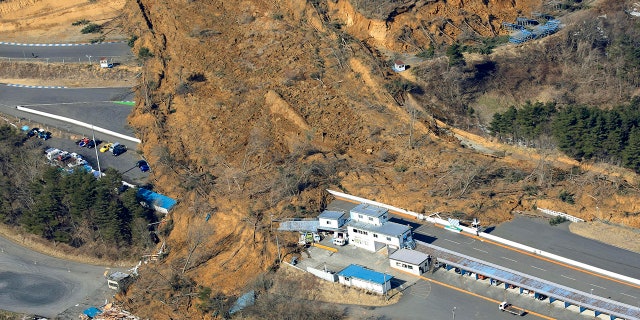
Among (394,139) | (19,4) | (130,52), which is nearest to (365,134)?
(394,139)

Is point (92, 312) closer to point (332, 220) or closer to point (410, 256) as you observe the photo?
point (332, 220)

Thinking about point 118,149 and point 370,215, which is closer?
point 370,215

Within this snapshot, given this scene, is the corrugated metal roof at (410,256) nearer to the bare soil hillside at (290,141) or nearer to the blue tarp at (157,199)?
the bare soil hillside at (290,141)

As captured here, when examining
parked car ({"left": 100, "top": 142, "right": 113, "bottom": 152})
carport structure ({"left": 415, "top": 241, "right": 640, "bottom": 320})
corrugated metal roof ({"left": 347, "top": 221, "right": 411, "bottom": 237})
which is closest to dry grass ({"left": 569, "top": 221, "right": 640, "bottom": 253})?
carport structure ({"left": 415, "top": 241, "right": 640, "bottom": 320})

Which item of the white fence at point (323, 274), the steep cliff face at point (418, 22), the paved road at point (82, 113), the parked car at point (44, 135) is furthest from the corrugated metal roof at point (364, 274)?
the parked car at point (44, 135)

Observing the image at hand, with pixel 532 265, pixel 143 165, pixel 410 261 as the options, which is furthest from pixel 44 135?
pixel 532 265
